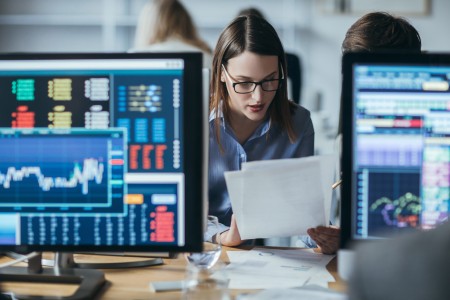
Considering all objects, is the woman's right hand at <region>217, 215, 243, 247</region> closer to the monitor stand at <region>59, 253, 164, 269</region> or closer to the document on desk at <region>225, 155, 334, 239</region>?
the document on desk at <region>225, 155, 334, 239</region>

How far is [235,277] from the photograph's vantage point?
4.50ft

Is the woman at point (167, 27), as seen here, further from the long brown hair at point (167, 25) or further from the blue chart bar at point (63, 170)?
the blue chart bar at point (63, 170)

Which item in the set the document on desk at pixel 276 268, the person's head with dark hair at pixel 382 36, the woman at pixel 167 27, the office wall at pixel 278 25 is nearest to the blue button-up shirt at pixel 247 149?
the person's head with dark hair at pixel 382 36

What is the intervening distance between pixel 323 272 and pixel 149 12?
2.28 metres

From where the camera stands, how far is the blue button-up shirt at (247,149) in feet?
6.37

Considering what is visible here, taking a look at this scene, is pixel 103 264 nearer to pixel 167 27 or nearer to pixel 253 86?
pixel 253 86

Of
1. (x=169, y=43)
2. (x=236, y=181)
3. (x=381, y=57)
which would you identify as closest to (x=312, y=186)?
(x=236, y=181)

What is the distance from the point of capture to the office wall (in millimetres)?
4789

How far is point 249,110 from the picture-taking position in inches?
75.7

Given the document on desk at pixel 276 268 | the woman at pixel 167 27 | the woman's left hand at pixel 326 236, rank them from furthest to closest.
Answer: the woman at pixel 167 27
the woman's left hand at pixel 326 236
the document on desk at pixel 276 268

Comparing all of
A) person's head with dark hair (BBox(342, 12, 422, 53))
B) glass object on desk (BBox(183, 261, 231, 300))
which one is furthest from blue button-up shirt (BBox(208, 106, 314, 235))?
glass object on desk (BBox(183, 261, 231, 300))

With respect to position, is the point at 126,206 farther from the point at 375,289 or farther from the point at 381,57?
the point at 375,289

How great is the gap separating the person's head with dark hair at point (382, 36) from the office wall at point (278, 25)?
8.76 ft

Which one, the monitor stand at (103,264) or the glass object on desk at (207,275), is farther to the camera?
the monitor stand at (103,264)
